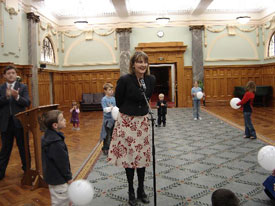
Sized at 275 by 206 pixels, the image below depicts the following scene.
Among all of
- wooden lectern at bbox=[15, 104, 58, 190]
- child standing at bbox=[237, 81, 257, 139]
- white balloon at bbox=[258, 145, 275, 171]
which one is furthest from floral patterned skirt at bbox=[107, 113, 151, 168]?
child standing at bbox=[237, 81, 257, 139]

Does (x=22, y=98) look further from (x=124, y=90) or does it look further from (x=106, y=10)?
(x=106, y=10)

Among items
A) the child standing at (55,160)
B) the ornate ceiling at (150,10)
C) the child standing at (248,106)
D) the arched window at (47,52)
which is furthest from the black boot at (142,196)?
the arched window at (47,52)

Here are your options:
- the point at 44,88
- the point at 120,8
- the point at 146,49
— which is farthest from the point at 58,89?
the point at 120,8

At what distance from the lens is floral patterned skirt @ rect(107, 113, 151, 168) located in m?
3.27

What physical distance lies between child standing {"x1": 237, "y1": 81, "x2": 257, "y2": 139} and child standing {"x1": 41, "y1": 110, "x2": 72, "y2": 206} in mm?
4937

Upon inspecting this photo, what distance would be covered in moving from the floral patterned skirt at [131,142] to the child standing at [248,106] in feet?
13.3

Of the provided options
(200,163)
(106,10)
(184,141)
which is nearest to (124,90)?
(200,163)

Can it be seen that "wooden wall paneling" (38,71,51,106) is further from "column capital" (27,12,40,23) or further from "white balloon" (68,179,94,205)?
"white balloon" (68,179,94,205)

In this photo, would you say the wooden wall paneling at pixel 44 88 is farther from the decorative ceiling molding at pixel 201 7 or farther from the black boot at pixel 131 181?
the black boot at pixel 131 181

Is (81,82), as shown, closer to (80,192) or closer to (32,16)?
(32,16)

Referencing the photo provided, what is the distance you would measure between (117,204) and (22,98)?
2.15 metres

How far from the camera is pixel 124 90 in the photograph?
3.26 m

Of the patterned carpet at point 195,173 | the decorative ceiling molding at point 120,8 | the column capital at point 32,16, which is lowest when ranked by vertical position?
the patterned carpet at point 195,173

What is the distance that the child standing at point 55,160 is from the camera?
8.96ft
